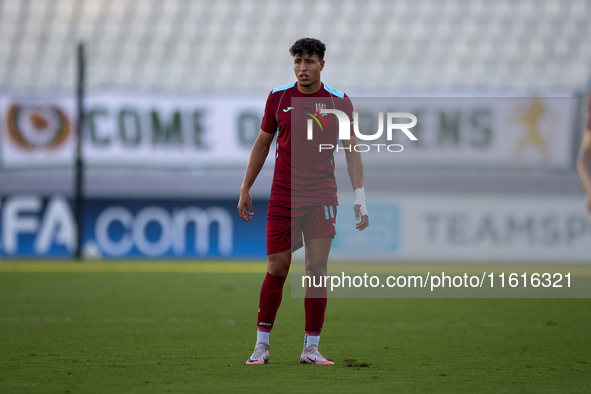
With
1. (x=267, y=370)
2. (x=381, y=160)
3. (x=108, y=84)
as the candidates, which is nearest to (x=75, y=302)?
(x=267, y=370)

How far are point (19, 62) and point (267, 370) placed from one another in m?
18.0

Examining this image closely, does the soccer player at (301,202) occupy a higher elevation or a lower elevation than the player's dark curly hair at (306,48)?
lower

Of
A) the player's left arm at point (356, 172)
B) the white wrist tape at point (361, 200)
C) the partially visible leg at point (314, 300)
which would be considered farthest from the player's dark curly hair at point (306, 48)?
the partially visible leg at point (314, 300)

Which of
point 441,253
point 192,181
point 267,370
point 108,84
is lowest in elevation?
point 267,370

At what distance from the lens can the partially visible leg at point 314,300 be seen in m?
4.56

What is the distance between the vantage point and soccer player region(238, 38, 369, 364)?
452cm

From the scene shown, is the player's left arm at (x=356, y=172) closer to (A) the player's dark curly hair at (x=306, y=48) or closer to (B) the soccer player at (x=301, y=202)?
(B) the soccer player at (x=301, y=202)

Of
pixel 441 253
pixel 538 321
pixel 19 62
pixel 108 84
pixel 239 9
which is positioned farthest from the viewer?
pixel 239 9

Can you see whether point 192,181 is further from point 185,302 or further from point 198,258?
point 185,302

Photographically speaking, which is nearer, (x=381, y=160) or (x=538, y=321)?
(x=538, y=321)

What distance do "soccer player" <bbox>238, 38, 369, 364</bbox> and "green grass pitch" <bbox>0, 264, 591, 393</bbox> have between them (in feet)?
1.19

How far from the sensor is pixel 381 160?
1700 centimetres

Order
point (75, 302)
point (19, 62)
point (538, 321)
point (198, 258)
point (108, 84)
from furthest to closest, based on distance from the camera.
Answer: point (19, 62)
point (108, 84)
point (198, 258)
point (75, 302)
point (538, 321)

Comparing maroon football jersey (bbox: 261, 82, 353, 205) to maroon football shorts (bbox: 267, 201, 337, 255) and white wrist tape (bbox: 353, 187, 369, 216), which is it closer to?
maroon football shorts (bbox: 267, 201, 337, 255)
